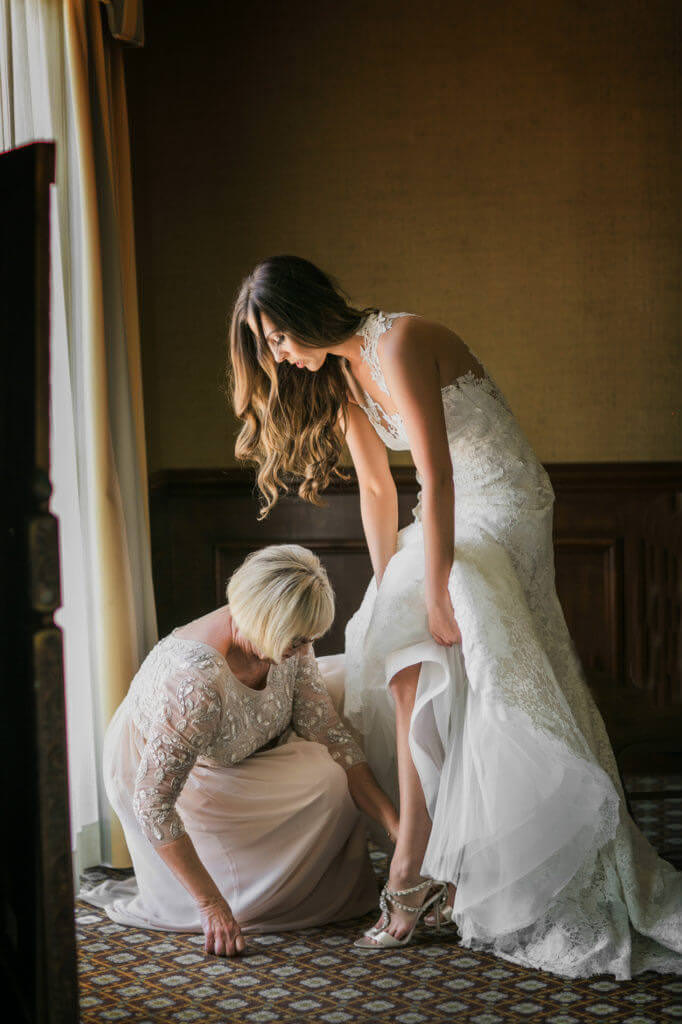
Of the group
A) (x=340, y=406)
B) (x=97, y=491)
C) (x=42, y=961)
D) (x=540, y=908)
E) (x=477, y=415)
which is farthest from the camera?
(x=97, y=491)

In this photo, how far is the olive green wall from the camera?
400 cm

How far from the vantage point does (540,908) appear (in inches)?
92.3

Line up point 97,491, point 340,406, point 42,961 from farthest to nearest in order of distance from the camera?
1. point 97,491
2. point 340,406
3. point 42,961

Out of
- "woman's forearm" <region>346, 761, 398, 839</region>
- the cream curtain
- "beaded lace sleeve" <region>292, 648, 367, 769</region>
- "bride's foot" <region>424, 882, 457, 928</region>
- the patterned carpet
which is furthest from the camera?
the cream curtain

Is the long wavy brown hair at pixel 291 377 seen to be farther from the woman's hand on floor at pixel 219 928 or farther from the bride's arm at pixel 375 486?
the woman's hand on floor at pixel 219 928

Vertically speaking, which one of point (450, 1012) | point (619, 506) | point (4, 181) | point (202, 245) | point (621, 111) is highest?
Result: point (621, 111)

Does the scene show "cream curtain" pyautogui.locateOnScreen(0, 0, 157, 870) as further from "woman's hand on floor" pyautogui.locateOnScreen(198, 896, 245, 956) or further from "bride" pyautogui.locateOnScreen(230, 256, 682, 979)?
"woman's hand on floor" pyautogui.locateOnScreen(198, 896, 245, 956)

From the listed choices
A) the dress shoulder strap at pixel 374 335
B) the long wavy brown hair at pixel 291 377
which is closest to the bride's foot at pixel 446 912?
the long wavy brown hair at pixel 291 377

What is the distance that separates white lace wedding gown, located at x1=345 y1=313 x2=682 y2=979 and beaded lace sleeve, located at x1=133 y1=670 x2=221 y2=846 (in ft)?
1.26

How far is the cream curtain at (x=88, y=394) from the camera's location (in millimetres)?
3051

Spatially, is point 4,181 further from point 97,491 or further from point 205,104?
point 205,104

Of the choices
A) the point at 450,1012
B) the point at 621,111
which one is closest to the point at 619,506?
the point at 621,111

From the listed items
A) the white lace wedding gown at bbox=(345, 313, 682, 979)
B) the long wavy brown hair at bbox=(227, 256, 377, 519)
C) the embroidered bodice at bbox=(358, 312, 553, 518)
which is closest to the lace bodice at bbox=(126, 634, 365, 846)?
the white lace wedding gown at bbox=(345, 313, 682, 979)

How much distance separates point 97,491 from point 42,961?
1831 millimetres
